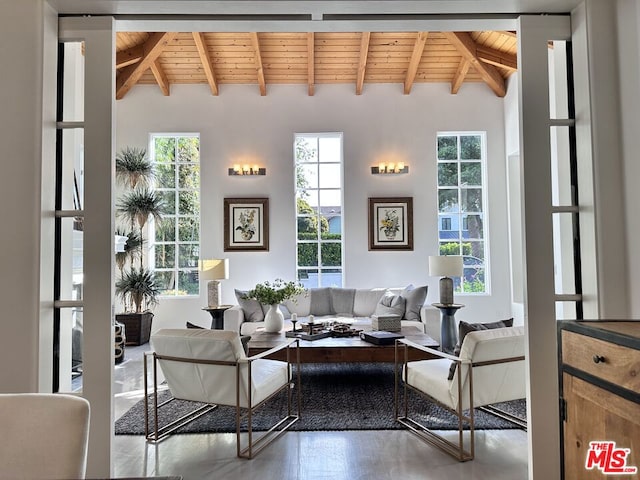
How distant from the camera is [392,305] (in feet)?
18.0

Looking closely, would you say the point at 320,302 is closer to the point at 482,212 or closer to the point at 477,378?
the point at 482,212

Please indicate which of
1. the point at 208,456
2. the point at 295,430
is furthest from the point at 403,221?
the point at 208,456

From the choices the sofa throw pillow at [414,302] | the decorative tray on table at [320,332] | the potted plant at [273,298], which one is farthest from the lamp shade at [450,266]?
the potted plant at [273,298]

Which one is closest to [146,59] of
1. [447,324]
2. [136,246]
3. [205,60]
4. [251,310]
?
[205,60]

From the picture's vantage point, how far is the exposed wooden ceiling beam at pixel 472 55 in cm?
559

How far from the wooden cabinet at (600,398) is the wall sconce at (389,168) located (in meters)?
5.04

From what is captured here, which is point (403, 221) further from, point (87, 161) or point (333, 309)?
point (87, 161)

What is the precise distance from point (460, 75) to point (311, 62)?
232 centimetres

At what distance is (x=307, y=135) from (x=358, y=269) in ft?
7.66

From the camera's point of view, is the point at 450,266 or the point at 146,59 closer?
the point at 450,266

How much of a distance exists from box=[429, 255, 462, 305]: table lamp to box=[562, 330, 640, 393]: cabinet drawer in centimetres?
376

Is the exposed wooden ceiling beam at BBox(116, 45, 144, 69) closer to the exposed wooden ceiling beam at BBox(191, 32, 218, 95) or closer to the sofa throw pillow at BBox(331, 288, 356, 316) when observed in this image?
the exposed wooden ceiling beam at BBox(191, 32, 218, 95)

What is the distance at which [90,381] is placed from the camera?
6.51 ft

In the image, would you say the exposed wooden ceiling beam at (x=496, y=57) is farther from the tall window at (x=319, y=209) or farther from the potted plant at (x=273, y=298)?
the potted plant at (x=273, y=298)
